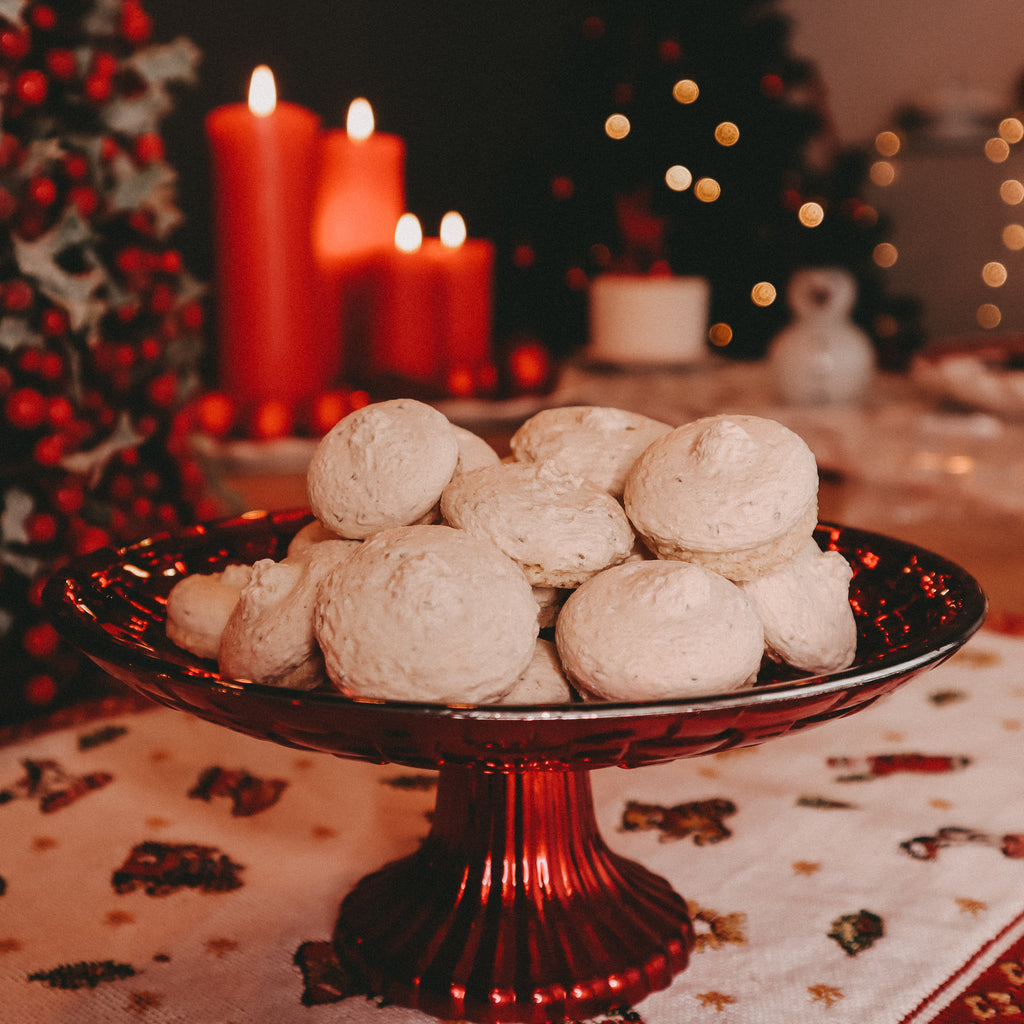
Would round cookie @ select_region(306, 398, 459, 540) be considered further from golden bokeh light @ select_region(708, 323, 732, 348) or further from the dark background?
golden bokeh light @ select_region(708, 323, 732, 348)

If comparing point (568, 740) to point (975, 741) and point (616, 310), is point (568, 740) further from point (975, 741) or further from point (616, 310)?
point (616, 310)

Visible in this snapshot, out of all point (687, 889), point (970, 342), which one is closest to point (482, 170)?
point (970, 342)

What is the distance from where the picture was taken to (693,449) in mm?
566

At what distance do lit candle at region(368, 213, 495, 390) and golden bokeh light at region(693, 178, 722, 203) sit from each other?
43.3 inches

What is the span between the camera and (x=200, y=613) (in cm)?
59

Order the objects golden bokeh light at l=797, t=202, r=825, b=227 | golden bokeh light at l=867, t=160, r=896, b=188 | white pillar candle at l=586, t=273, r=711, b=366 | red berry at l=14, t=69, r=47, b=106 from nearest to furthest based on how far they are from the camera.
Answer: red berry at l=14, t=69, r=47, b=106
white pillar candle at l=586, t=273, r=711, b=366
golden bokeh light at l=797, t=202, r=825, b=227
golden bokeh light at l=867, t=160, r=896, b=188

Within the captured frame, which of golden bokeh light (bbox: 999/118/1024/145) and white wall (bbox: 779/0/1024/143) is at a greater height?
white wall (bbox: 779/0/1024/143)

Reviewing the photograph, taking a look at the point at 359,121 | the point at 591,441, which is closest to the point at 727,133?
the point at 359,121

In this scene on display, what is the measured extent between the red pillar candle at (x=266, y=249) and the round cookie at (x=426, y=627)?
46.9 inches

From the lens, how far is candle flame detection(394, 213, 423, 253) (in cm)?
170

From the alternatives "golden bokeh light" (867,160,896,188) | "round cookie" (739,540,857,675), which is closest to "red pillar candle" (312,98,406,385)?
"round cookie" (739,540,857,675)

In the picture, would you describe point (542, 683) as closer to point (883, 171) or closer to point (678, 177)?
point (678, 177)

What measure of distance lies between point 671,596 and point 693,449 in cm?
10

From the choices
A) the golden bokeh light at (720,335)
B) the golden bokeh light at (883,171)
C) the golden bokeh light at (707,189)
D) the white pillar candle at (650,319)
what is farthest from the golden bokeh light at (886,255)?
the white pillar candle at (650,319)
